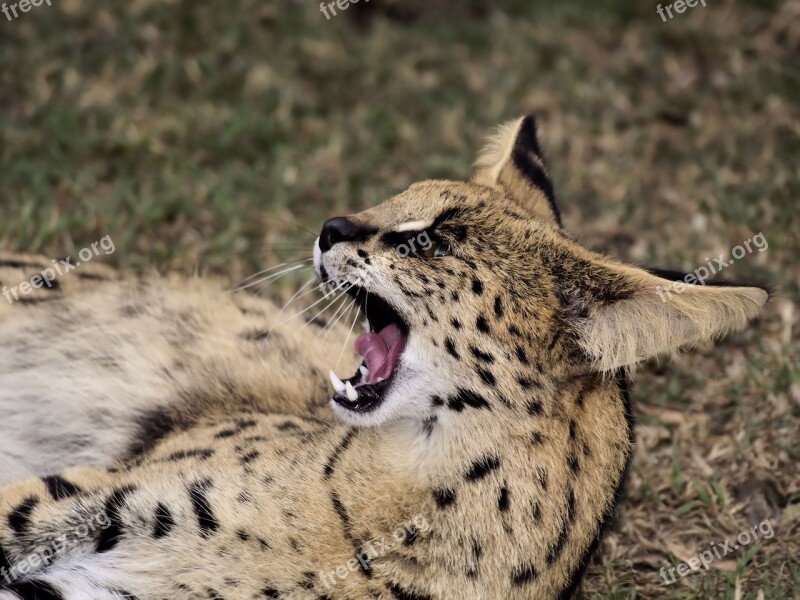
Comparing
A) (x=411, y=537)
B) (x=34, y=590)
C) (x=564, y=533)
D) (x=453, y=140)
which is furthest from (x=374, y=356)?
(x=453, y=140)

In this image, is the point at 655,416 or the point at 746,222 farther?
the point at 746,222

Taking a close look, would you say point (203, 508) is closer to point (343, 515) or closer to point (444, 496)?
point (343, 515)

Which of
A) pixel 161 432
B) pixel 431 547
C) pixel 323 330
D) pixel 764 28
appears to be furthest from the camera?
pixel 764 28

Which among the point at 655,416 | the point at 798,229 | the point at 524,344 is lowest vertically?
the point at 655,416

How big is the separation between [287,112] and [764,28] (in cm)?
380

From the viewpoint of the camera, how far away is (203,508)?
3633 mm

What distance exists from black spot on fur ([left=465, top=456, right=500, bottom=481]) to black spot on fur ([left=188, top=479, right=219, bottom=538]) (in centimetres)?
89

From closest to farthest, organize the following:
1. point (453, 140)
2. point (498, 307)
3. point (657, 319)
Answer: point (657, 319) → point (498, 307) → point (453, 140)

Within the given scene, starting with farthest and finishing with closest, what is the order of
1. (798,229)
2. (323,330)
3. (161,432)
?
1. (798,229)
2. (323,330)
3. (161,432)

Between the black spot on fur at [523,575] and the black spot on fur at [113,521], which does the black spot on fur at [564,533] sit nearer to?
the black spot on fur at [523,575]

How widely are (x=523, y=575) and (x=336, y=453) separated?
0.79m

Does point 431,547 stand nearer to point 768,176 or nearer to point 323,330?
point 323,330

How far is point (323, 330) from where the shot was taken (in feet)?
16.0

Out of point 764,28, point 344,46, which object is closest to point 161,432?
point 344,46
